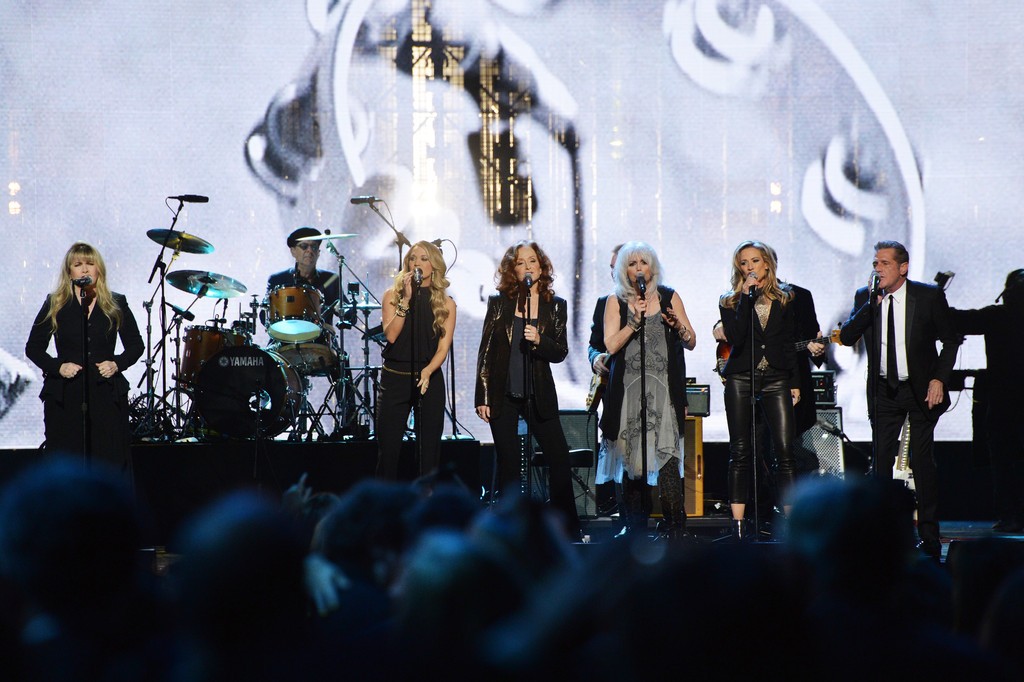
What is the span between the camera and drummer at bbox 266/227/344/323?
8.12m

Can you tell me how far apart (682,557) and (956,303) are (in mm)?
7783

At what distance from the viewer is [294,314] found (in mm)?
7773

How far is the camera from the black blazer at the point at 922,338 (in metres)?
5.89

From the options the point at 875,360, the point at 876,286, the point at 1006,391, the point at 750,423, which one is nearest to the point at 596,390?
the point at 750,423

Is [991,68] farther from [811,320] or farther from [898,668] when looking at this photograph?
[898,668]

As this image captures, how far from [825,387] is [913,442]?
5.58ft

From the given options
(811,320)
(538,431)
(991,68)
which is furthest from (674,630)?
(991,68)

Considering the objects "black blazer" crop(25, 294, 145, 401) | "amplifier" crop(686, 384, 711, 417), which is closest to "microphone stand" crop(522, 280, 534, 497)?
"amplifier" crop(686, 384, 711, 417)

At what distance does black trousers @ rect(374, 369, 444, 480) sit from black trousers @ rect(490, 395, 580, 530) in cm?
36

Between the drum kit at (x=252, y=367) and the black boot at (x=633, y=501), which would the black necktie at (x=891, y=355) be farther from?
the drum kit at (x=252, y=367)

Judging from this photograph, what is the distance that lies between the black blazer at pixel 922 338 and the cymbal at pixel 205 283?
4586mm

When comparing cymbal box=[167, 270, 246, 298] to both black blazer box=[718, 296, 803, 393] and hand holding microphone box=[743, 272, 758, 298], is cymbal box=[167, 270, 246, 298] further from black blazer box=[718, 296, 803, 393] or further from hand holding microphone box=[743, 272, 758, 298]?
hand holding microphone box=[743, 272, 758, 298]

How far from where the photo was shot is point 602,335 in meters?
6.10

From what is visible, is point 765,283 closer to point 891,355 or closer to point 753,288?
point 753,288
